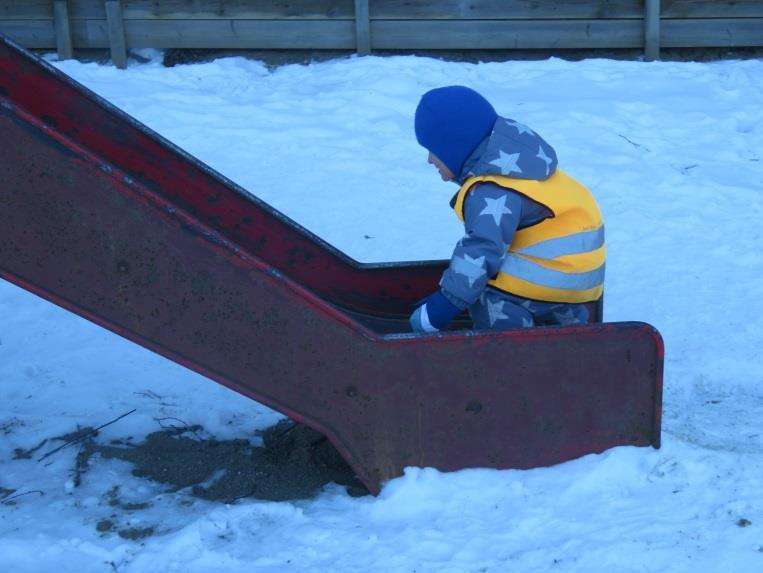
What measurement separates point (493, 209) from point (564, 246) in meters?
0.29

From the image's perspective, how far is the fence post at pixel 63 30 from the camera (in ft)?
28.9

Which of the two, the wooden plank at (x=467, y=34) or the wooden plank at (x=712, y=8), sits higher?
the wooden plank at (x=712, y=8)

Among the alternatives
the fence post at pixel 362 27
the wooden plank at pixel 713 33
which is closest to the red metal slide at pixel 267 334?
the fence post at pixel 362 27

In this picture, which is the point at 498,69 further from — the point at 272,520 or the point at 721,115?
the point at 272,520

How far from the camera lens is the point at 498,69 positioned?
8.42 m

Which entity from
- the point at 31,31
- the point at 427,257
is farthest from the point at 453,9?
the point at 427,257

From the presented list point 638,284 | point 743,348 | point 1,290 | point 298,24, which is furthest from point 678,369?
point 298,24

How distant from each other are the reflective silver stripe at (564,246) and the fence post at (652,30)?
5872 millimetres

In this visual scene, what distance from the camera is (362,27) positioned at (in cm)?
866

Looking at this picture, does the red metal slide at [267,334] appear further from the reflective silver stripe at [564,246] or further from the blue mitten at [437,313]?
the reflective silver stripe at [564,246]

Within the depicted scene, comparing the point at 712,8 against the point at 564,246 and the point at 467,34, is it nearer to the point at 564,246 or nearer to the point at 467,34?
the point at 467,34

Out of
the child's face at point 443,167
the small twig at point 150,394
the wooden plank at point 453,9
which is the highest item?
the child's face at point 443,167

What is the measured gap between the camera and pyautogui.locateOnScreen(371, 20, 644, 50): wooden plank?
8711 mm

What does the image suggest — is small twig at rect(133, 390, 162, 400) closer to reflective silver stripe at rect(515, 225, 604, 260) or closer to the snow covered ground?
the snow covered ground
